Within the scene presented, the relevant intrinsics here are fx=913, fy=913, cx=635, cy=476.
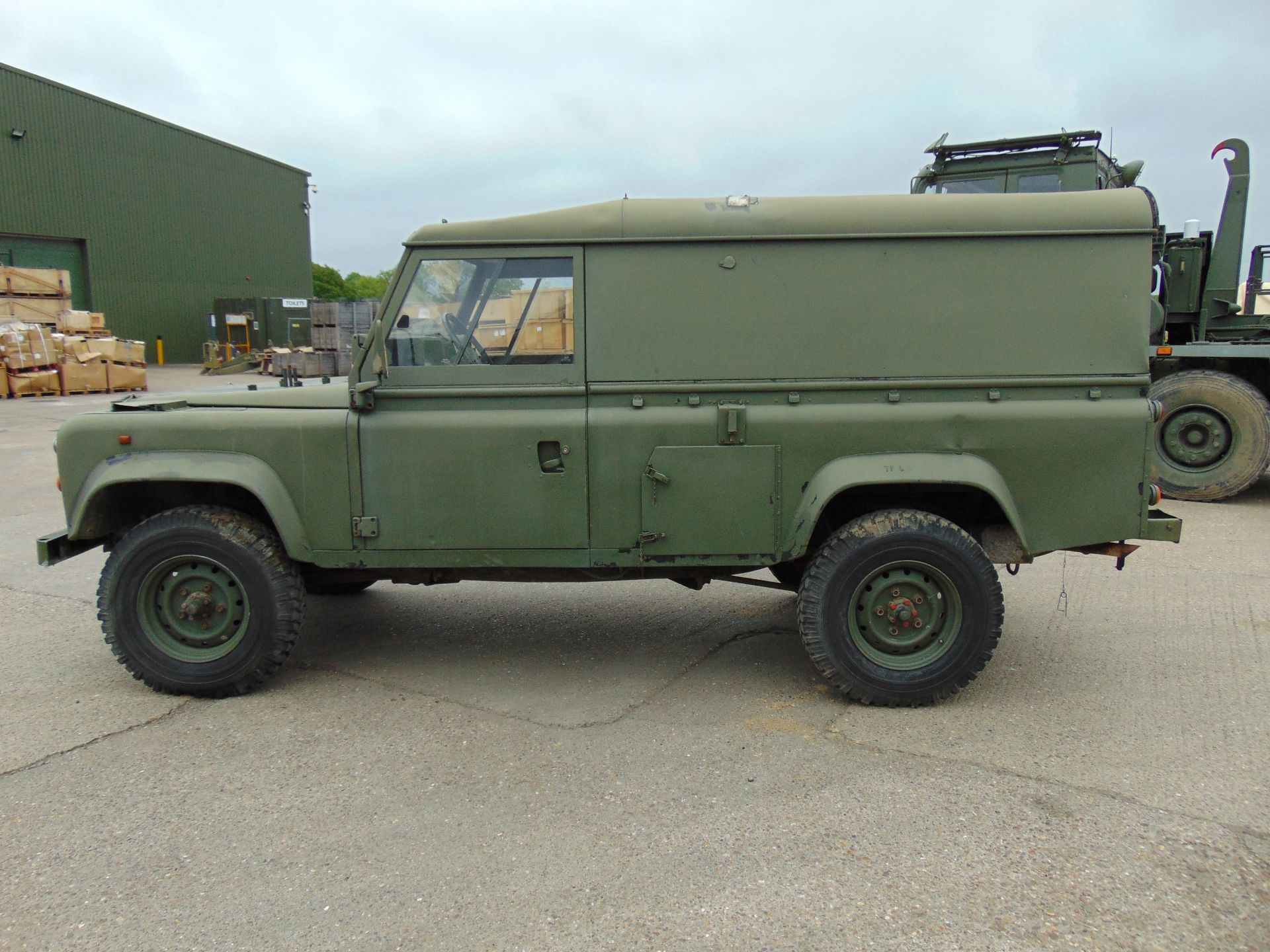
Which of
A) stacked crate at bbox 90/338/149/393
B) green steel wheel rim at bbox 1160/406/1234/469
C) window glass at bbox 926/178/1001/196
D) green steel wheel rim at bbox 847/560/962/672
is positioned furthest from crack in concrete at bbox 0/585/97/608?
stacked crate at bbox 90/338/149/393

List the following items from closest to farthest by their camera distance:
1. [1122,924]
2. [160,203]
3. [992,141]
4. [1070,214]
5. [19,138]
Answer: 1. [1122,924]
2. [1070,214]
3. [992,141]
4. [19,138]
5. [160,203]

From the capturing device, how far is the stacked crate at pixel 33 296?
21672mm

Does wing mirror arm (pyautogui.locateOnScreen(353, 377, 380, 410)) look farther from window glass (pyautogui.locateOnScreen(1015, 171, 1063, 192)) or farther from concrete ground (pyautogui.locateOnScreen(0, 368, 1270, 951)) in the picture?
window glass (pyautogui.locateOnScreen(1015, 171, 1063, 192))

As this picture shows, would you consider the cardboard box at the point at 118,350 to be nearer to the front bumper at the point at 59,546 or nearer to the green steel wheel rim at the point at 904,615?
the front bumper at the point at 59,546

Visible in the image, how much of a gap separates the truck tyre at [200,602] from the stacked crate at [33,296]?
20622 millimetres

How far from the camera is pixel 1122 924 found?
8.76ft

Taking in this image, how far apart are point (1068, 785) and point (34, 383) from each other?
2247 cm

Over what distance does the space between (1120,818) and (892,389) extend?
194 cm

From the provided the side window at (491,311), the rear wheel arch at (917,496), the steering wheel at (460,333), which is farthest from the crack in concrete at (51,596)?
the rear wheel arch at (917,496)

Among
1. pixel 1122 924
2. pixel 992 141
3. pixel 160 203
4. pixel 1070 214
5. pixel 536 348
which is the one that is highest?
pixel 160 203

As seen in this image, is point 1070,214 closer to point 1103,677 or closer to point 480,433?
point 1103,677

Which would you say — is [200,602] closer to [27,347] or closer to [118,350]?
[27,347]

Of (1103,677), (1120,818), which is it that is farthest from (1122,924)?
(1103,677)

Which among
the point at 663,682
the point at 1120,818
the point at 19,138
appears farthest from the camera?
the point at 19,138
